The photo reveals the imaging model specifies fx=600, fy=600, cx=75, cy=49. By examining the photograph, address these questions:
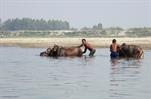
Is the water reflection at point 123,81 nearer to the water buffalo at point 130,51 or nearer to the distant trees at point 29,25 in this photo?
the water buffalo at point 130,51

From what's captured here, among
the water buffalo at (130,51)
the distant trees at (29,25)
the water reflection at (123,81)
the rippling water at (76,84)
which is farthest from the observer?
the distant trees at (29,25)

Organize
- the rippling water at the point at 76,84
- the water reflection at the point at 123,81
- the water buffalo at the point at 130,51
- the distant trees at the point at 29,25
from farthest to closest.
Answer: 1. the distant trees at the point at 29,25
2. the water buffalo at the point at 130,51
3. the water reflection at the point at 123,81
4. the rippling water at the point at 76,84

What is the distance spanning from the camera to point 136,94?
16156 mm

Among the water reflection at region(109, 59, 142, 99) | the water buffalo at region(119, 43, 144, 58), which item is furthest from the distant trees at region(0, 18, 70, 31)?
the water reflection at region(109, 59, 142, 99)

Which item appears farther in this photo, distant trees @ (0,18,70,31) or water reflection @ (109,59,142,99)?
distant trees @ (0,18,70,31)

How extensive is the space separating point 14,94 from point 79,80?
411cm

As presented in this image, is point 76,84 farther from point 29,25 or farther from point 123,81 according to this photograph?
point 29,25

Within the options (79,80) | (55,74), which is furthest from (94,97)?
(55,74)

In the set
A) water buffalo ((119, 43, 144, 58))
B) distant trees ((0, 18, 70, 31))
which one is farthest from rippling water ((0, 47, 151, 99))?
distant trees ((0, 18, 70, 31))

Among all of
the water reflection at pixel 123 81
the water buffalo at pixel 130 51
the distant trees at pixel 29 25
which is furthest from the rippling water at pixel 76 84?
the distant trees at pixel 29 25

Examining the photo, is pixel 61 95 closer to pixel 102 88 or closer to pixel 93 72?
pixel 102 88

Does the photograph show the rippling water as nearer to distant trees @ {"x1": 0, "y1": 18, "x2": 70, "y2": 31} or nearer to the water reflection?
the water reflection

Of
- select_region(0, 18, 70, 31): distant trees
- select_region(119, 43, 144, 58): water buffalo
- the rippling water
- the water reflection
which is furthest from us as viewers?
select_region(0, 18, 70, 31): distant trees

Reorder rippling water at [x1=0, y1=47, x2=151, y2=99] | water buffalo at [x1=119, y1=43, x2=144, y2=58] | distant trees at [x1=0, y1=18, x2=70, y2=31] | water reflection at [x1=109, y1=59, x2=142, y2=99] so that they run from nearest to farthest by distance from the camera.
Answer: rippling water at [x1=0, y1=47, x2=151, y2=99], water reflection at [x1=109, y1=59, x2=142, y2=99], water buffalo at [x1=119, y1=43, x2=144, y2=58], distant trees at [x1=0, y1=18, x2=70, y2=31]
